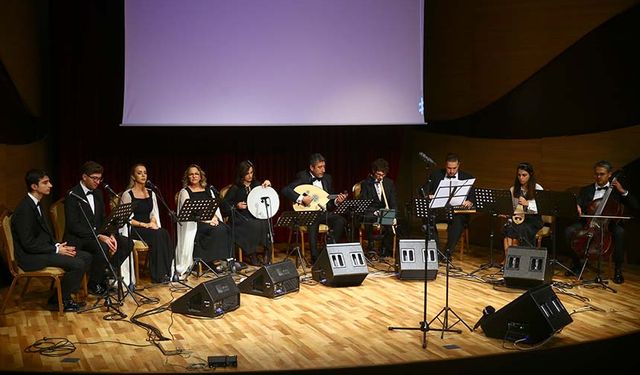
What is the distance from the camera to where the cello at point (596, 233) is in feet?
27.9

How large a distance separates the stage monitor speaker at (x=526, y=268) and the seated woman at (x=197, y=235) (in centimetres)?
306

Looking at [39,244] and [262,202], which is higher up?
[262,202]

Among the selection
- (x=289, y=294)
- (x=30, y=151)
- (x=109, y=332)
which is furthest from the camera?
(x=30, y=151)

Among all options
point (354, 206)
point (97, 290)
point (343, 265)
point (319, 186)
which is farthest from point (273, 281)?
point (319, 186)

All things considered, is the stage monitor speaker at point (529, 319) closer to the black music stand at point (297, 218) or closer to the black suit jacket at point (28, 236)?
the black music stand at point (297, 218)

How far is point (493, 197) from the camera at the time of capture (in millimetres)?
8578

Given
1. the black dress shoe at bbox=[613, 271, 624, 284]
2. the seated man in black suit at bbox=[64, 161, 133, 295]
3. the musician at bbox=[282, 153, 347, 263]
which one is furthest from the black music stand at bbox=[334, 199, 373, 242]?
the black dress shoe at bbox=[613, 271, 624, 284]

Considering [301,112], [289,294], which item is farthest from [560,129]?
[289,294]

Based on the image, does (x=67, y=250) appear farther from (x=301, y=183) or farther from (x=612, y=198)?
(x=612, y=198)

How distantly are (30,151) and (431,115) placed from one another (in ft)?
17.5

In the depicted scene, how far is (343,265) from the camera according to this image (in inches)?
333

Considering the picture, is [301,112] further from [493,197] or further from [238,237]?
[493,197]

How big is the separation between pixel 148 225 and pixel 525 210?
4060 millimetres

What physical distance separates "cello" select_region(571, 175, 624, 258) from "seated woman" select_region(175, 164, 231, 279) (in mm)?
3797
